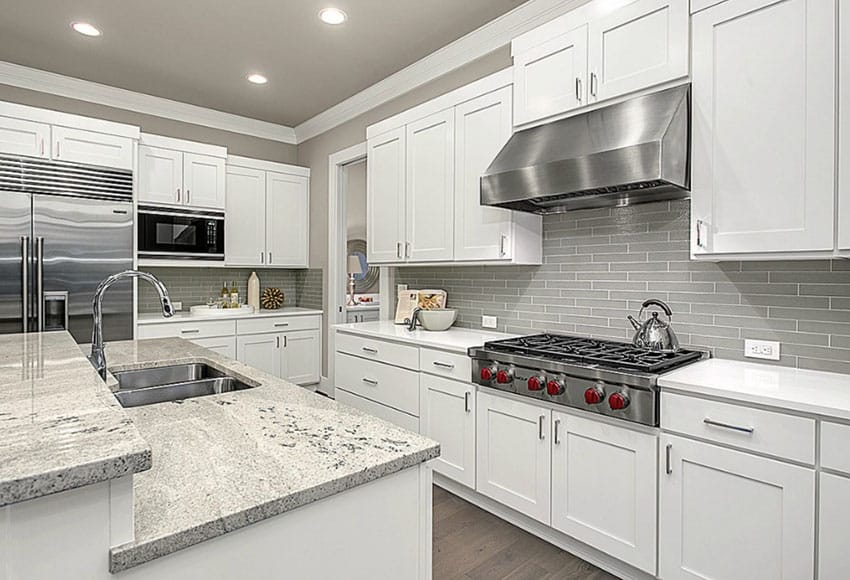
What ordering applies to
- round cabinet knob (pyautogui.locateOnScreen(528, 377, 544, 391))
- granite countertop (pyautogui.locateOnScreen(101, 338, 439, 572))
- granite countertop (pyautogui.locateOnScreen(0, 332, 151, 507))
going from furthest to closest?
round cabinet knob (pyautogui.locateOnScreen(528, 377, 544, 391)), granite countertop (pyautogui.locateOnScreen(101, 338, 439, 572)), granite countertop (pyautogui.locateOnScreen(0, 332, 151, 507))

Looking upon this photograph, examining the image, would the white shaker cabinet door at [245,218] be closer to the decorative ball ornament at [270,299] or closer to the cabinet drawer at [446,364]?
the decorative ball ornament at [270,299]

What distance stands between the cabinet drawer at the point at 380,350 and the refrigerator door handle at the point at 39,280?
2.07 meters

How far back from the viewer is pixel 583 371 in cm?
210

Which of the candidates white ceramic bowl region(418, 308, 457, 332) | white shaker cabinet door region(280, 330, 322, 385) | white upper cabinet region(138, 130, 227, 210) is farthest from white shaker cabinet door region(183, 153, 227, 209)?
white ceramic bowl region(418, 308, 457, 332)

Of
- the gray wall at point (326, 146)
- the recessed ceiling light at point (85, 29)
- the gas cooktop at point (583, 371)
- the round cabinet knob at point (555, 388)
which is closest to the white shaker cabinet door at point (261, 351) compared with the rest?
the gray wall at point (326, 146)

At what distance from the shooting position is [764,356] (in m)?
2.16

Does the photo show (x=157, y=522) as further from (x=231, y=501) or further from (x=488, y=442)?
(x=488, y=442)

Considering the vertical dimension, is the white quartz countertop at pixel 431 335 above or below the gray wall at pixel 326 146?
below

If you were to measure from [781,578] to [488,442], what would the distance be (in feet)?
4.21

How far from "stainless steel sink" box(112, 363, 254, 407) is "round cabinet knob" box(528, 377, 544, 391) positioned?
1.23 metres

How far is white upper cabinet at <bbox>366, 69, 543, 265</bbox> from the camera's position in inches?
115

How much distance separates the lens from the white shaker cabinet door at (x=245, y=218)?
4.81 metres

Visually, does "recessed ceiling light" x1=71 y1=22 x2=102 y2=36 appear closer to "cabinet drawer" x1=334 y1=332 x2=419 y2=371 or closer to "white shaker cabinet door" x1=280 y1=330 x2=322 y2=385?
"cabinet drawer" x1=334 y1=332 x2=419 y2=371

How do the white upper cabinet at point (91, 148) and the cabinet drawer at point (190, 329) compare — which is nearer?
the white upper cabinet at point (91, 148)
